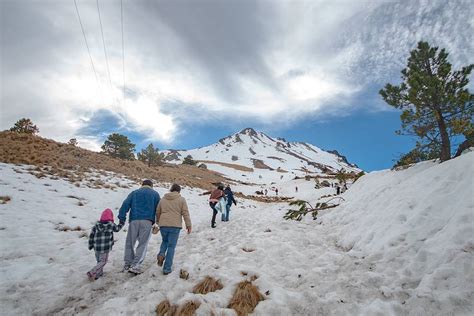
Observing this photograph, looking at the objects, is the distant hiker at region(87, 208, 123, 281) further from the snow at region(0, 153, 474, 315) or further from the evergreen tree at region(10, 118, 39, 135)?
the evergreen tree at region(10, 118, 39, 135)

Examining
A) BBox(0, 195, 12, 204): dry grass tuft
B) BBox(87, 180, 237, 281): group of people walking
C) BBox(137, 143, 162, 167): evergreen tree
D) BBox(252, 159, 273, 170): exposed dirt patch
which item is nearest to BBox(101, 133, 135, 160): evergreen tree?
BBox(137, 143, 162, 167): evergreen tree

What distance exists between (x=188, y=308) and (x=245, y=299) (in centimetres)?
100

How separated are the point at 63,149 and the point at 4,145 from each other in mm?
5738

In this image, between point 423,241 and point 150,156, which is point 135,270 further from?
point 150,156

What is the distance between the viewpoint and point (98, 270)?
5.28 metres

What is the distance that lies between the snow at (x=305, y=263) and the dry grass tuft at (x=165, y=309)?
0.41ft

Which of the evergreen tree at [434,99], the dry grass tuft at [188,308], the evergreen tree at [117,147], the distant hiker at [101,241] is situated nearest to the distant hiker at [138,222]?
the distant hiker at [101,241]

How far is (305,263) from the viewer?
5.73 m

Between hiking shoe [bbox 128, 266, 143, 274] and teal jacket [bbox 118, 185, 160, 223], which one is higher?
teal jacket [bbox 118, 185, 160, 223]

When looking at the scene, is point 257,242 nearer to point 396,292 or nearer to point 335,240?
point 335,240

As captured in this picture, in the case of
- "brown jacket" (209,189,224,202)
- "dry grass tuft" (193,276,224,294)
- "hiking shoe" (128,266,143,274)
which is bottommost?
"hiking shoe" (128,266,143,274)

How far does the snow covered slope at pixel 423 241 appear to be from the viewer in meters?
3.42

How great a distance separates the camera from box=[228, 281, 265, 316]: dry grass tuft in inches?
Result: 155

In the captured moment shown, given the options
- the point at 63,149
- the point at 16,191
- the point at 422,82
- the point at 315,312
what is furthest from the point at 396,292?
the point at 63,149
